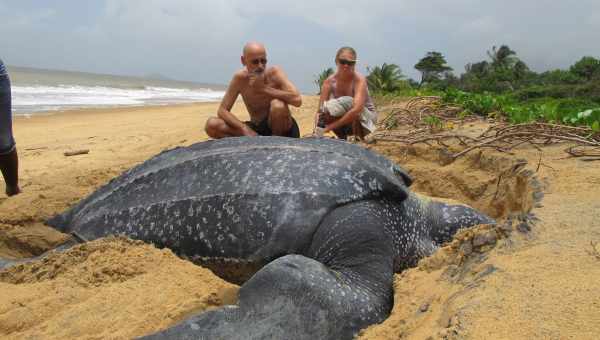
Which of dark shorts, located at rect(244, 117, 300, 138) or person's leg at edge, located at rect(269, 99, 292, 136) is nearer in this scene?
person's leg at edge, located at rect(269, 99, 292, 136)

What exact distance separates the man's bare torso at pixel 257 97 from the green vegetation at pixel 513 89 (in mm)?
1533

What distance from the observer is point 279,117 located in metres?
3.35

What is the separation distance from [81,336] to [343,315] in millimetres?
797

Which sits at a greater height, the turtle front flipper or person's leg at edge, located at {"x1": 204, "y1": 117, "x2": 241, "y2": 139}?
person's leg at edge, located at {"x1": 204, "y1": 117, "x2": 241, "y2": 139}

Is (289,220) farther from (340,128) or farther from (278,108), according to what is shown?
(340,128)

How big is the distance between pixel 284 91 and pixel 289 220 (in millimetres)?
1847

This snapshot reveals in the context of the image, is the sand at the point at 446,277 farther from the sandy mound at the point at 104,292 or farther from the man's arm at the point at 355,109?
the man's arm at the point at 355,109

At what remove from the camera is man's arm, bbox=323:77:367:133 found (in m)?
4.02

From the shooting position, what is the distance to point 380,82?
2011 cm

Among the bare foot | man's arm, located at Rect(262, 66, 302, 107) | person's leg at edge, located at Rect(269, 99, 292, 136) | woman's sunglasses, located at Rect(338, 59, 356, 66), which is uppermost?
woman's sunglasses, located at Rect(338, 59, 356, 66)

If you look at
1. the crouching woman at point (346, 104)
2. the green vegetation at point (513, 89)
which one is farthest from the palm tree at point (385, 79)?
the crouching woman at point (346, 104)

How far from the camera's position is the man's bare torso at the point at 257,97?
3.41 m

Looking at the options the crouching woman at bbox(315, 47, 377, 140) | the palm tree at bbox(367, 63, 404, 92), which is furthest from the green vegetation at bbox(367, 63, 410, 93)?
the crouching woman at bbox(315, 47, 377, 140)

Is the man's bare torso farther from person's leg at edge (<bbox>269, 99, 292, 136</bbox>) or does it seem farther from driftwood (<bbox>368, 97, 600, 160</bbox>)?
driftwood (<bbox>368, 97, 600, 160</bbox>)
